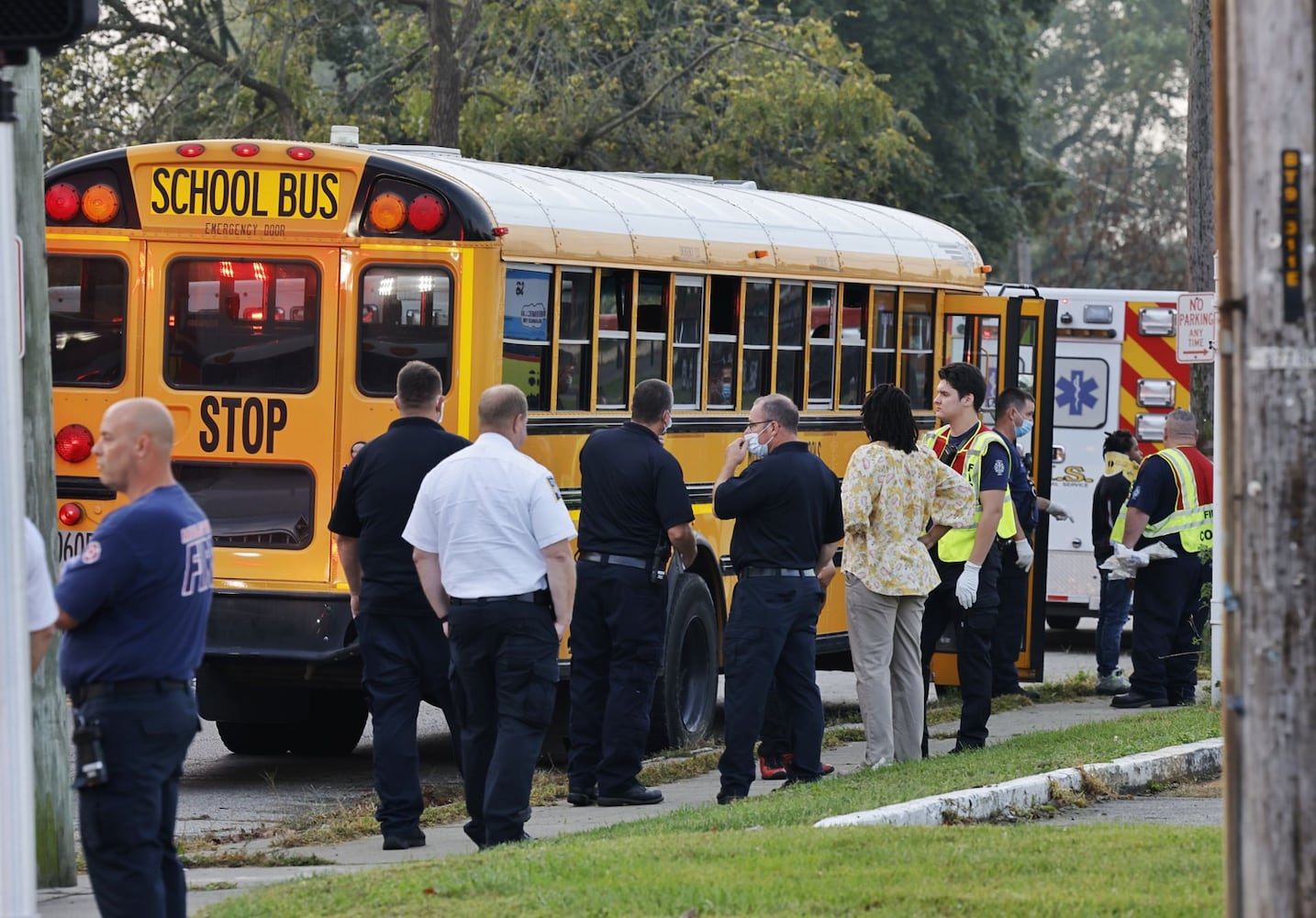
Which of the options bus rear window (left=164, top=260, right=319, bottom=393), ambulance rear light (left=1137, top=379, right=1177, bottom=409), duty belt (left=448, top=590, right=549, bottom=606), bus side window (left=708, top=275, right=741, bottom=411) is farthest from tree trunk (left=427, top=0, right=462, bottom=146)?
duty belt (left=448, top=590, right=549, bottom=606)

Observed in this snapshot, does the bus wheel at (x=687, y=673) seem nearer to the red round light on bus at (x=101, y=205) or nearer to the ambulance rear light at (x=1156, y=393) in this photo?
the red round light on bus at (x=101, y=205)

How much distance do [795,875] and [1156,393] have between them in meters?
11.9

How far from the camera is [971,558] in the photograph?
35.7 ft

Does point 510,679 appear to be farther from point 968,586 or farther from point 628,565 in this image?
point 968,586

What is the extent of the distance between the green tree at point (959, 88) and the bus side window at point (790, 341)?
57.9 ft

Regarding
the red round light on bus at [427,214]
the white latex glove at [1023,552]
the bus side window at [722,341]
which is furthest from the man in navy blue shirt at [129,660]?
the white latex glove at [1023,552]

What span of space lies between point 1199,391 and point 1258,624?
1259 cm

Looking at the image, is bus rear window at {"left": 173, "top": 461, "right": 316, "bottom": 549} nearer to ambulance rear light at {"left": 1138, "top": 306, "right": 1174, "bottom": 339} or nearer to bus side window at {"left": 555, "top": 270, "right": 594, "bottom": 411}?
bus side window at {"left": 555, "top": 270, "right": 594, "bottom": 411}

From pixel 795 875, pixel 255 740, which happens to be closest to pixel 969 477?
pixel 255 740

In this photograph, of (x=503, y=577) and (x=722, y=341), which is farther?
(x=722, y=341)

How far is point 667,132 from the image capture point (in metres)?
22.1

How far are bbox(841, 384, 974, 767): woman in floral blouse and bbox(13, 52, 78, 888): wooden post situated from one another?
383cm

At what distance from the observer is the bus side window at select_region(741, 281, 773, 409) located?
1224 centimetres

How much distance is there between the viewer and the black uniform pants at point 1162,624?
13.6 m
